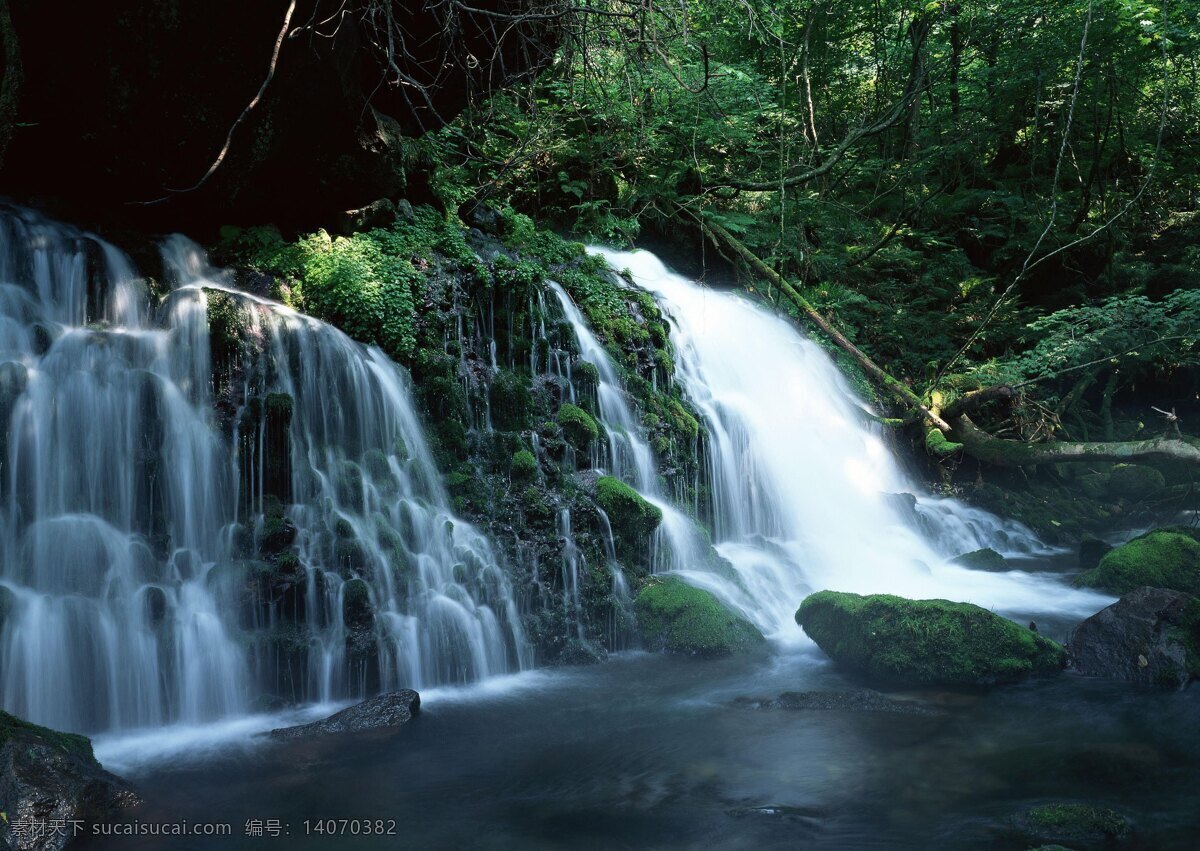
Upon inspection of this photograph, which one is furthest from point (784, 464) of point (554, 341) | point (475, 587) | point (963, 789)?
point (963, 789)

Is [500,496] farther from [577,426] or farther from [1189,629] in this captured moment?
[1189,629]

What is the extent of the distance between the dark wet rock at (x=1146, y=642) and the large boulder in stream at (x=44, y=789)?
687 cm

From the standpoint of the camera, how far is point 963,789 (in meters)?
5.17

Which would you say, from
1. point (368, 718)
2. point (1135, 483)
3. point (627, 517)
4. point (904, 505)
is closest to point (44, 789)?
point (368, 718)

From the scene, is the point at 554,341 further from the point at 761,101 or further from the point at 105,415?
the point at 761,101

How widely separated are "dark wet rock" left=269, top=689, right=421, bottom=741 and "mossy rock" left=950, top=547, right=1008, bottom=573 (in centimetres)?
751

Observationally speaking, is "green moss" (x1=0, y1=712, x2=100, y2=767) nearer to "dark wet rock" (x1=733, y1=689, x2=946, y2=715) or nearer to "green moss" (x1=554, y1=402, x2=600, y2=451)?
"dark wet rock" (x1=733, y1=689, x2=946, y2=715)

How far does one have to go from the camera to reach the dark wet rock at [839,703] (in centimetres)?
635

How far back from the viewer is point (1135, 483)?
14.0 meters

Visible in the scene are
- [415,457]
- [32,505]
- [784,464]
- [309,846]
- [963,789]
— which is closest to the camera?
[309,846]

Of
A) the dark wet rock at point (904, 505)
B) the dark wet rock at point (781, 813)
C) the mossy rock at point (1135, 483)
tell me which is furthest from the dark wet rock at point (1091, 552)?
the dark wet rock at point (781, 813)

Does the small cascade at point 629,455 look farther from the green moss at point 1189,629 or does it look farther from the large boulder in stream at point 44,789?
the large boulder in stream at point 44,789

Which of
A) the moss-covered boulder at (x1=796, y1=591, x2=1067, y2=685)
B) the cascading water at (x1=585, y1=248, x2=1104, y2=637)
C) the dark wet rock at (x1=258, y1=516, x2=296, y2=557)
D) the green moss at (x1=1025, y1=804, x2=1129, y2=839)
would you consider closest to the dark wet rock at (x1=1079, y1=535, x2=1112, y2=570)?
the cascading water at (x1=585, y1=248, x2=1104, y2=637)

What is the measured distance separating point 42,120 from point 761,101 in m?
9.23
